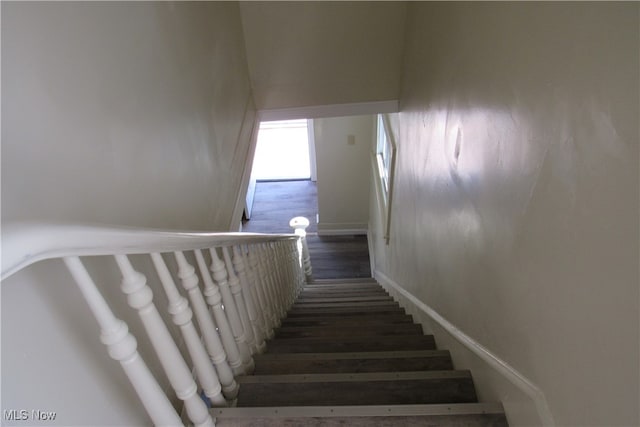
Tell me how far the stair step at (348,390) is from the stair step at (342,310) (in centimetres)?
141

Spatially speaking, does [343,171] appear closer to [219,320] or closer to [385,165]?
[385,165]

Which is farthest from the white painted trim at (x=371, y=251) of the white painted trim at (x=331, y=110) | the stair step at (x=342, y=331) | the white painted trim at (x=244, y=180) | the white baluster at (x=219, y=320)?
the white baluster at (x=219, y=320)

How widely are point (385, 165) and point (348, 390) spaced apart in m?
3.52

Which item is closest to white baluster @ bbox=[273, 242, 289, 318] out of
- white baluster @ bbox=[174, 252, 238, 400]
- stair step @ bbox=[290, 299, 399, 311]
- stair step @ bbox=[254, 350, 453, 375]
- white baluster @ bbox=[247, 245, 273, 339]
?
stair step @ bbox=[290, 299, 399, 311]

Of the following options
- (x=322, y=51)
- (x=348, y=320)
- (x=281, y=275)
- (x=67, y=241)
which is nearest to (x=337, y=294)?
(x=281, y=275)

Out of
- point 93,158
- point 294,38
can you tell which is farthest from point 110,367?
point 294,38

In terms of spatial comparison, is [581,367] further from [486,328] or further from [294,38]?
[294,38]

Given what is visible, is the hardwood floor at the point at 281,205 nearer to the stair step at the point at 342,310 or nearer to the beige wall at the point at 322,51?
the beige wall at the point at 322,51

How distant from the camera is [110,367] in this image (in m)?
0.83

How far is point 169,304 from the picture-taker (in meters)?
0.85

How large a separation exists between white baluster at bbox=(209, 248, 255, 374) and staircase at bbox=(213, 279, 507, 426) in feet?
0.28

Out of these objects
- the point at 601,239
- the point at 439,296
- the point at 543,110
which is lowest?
the point at 439,296

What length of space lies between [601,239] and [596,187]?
3.5 inches

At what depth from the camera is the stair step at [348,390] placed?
112cm
